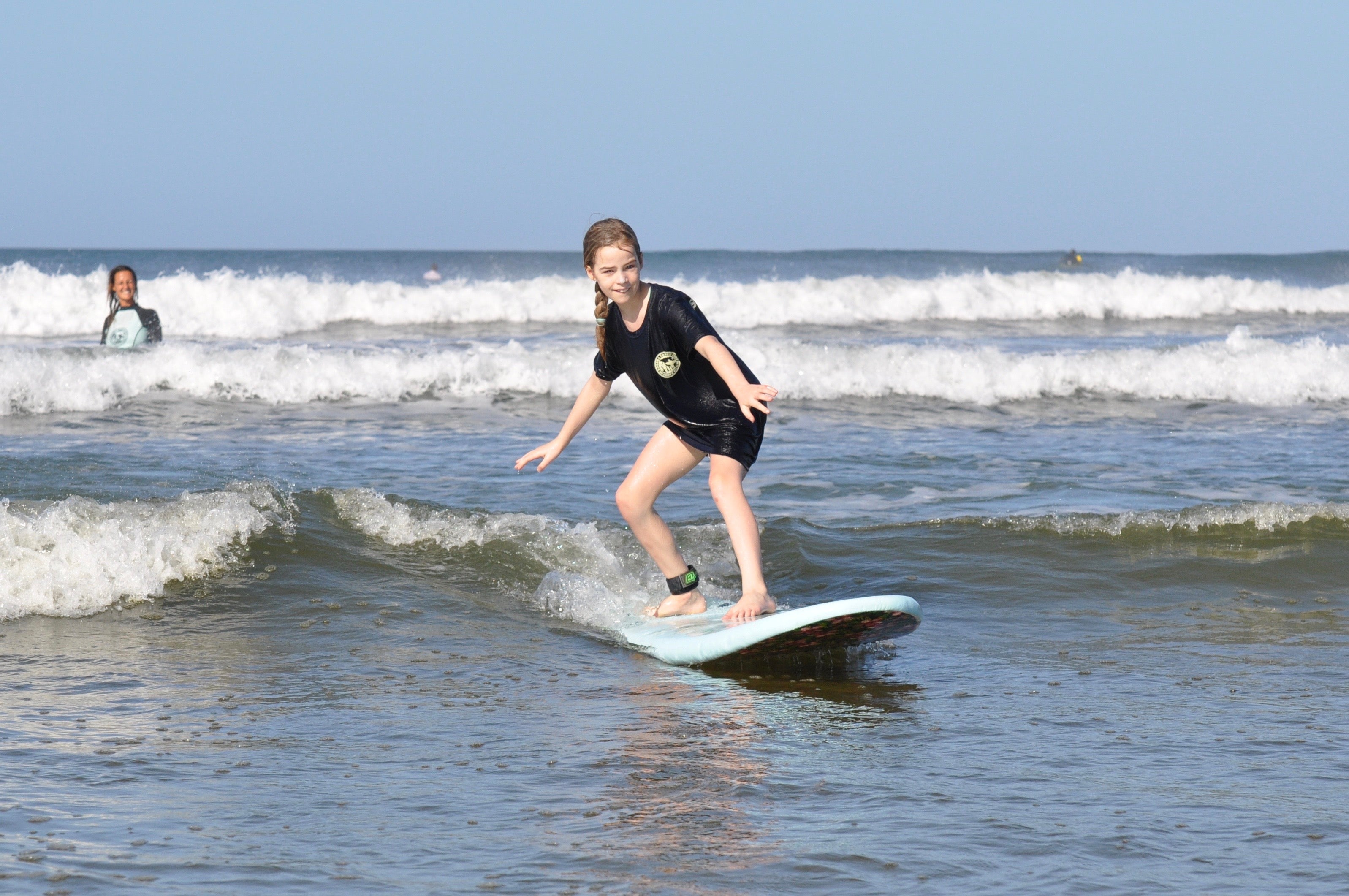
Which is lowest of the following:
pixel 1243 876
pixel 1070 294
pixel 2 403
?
pixel 1243 876

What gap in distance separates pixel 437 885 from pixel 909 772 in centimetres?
144

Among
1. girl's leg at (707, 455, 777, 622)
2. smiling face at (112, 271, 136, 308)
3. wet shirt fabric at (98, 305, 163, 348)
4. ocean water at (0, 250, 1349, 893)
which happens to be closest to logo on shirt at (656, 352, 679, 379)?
girl's leg at (707, 455, 777, 622)

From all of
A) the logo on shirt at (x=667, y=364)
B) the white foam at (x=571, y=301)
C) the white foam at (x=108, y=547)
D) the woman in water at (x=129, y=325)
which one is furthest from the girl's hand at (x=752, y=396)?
the white foam at (x=571, y=301)

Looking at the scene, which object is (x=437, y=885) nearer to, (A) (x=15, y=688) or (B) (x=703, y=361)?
(A) (x=15, y=688)

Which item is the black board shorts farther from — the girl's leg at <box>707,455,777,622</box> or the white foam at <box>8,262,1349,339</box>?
the white foam at <box>8,262,1349,339</box>

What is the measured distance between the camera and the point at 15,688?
4383 millimetres

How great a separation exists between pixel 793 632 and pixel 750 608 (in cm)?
36

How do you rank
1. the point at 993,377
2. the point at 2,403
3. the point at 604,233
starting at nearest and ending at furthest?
the point at 604,233 < the point at 2,403 < the point at 993,377

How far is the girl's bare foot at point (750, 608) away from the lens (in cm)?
511

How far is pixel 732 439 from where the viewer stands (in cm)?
529

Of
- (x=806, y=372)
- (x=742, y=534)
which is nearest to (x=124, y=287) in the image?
(x=806, y=372)

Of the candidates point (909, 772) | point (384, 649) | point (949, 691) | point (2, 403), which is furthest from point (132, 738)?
point (2, 403)

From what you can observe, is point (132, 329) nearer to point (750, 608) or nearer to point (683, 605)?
point (683, 605)

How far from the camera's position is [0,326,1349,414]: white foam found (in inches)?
556
